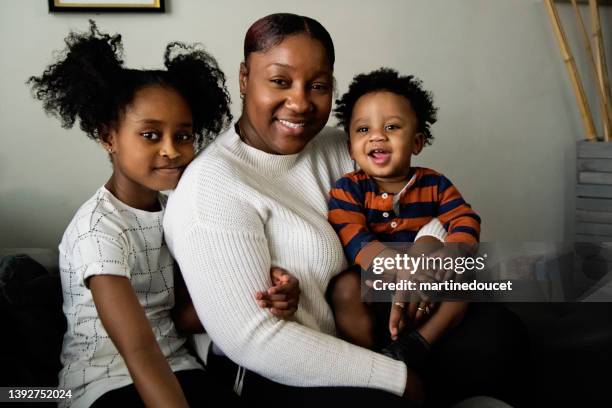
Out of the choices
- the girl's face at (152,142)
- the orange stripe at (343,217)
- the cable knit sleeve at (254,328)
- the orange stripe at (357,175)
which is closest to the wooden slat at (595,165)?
the orange stripe at (357,175)

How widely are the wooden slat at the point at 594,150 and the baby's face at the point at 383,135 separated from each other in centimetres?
127

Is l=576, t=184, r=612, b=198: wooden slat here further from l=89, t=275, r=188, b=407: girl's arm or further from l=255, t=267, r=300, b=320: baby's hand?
l=89, t=275, r=188, b=407: girl's arm

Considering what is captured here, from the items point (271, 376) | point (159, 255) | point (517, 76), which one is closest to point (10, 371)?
point (159, 255)

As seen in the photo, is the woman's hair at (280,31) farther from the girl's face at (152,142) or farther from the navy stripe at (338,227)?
the navy stripe at (338,227)

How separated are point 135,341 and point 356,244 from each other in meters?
0.49

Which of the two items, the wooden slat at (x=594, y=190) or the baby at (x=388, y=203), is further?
the wooden slat at (x=594, y=190)

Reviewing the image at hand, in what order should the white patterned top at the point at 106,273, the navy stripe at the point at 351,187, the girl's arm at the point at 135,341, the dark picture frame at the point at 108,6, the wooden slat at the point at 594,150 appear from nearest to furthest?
the girl's arm at the point at 135,341, the white patterned top at the point at 106,273, the navy stripe at the point at 351,187, the dark picture frame at the point at 108,6, the wooden slat at the point at 594,150

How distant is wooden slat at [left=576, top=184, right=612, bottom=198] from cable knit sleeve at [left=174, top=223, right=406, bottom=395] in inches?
63.7

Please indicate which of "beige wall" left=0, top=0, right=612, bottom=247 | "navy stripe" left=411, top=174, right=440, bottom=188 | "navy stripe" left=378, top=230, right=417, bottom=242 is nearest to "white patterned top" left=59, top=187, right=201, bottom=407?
"navy stripe" left=378, top=230, right=417, bottom=242

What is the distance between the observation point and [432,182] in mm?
1464

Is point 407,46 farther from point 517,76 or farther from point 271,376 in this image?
point 271,376

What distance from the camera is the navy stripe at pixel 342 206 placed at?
1332mm

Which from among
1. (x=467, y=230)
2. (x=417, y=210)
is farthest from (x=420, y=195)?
(x=467, y=230)

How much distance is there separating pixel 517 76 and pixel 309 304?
5.60 ft
